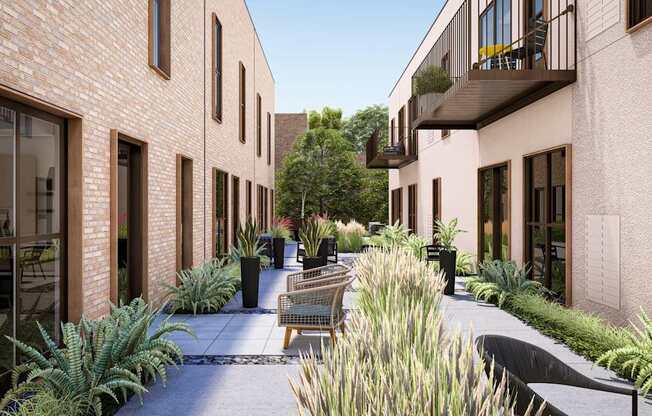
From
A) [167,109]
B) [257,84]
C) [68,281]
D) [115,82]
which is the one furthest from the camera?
[257,84]

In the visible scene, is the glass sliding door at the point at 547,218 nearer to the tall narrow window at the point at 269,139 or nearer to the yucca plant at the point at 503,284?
the yucca plant at the point at 503,284

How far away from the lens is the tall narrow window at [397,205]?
851 inches

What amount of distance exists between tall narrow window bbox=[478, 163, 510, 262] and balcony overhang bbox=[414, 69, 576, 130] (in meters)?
1.06

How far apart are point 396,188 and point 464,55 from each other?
1091cm

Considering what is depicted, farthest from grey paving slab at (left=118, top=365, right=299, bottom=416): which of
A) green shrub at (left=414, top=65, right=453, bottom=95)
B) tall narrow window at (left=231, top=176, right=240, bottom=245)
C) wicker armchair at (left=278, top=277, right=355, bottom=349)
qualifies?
tall narrow window at (left=231, top=176, right=240, bottom=245)

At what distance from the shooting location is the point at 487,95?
27.8 feet

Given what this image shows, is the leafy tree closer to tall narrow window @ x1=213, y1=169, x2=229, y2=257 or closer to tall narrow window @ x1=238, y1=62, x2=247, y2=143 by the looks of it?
tall narrow window @ x1=238, y1=62, x2=247, y2=143

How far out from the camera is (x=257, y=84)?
19328 millimetres

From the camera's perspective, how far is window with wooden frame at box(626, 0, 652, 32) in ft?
18.4

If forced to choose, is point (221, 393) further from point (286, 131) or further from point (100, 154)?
point (286, 131)

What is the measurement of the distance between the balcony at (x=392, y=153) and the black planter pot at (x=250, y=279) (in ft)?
35.4

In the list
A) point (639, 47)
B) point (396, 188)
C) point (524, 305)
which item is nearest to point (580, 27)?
point (639, 47)

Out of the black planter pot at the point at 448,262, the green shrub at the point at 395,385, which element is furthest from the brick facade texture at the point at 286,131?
the green shrub at the point at 395,385

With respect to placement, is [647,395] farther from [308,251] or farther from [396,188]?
[396,188]
